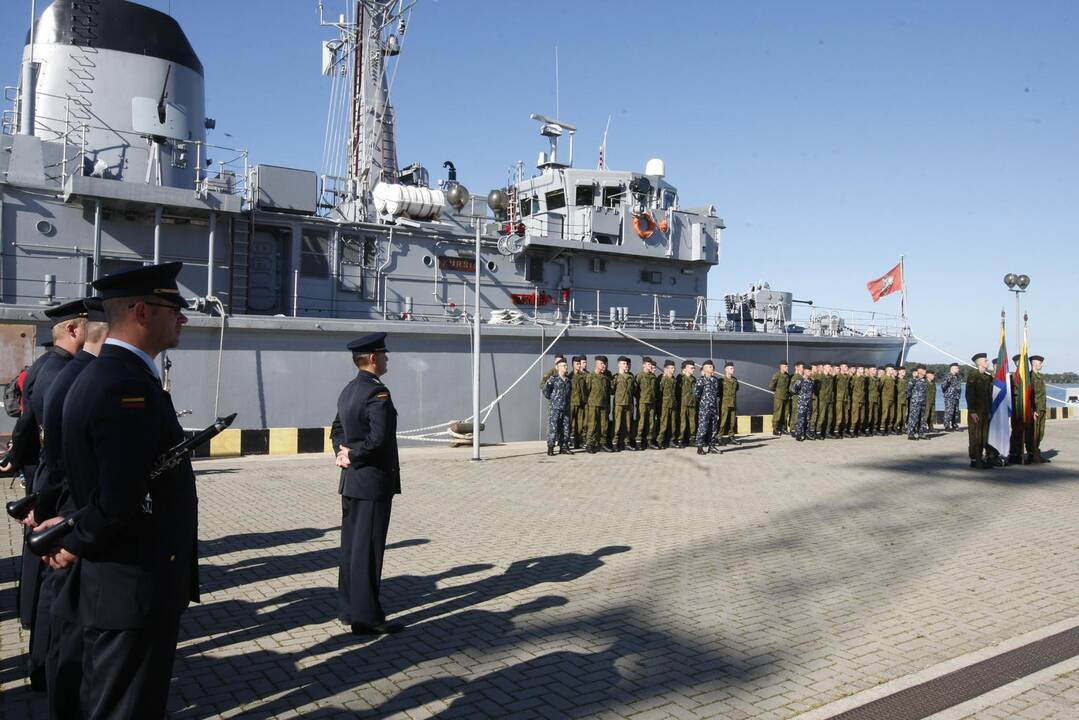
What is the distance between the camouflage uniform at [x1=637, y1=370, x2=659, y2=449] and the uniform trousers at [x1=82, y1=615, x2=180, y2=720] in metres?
12.9

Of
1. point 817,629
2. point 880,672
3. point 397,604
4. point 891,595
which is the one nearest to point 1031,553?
point 891,595

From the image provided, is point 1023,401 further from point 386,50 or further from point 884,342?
point 386,50

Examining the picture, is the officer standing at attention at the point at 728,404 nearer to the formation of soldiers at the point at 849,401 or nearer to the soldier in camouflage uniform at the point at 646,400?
the soldier in camouflage uniform at the point at 646,400

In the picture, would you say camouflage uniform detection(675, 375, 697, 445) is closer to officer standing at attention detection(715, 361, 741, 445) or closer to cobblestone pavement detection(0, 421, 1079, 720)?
officer standing at attention detection(715, 361, 741, 445)

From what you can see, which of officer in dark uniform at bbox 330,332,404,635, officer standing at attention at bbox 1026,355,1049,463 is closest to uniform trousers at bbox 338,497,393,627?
officer in dark uniform at bbox 330,332,404,635

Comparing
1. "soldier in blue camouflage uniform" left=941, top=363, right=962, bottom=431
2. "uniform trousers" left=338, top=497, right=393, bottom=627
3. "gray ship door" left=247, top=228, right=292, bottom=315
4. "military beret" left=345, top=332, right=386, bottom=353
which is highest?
"gray ship door" left=247, top=228, right=292, bottom=315

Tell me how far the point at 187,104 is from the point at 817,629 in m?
13.7

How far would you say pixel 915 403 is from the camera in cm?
1812

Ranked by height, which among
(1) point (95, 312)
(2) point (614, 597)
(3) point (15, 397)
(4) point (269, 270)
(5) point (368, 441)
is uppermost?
(4) point (269, 270)

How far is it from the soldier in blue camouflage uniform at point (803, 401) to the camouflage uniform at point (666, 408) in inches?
118

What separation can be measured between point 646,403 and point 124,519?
1307 cm

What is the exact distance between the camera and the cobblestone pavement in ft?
12.7

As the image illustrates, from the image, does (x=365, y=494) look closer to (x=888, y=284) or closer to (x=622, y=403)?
(x=622, y=403)

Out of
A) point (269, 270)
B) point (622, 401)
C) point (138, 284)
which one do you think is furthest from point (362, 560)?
point (269, 270)
